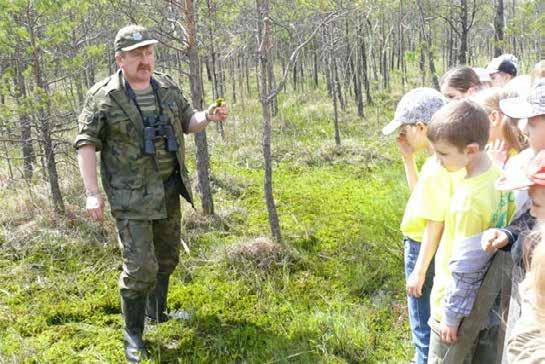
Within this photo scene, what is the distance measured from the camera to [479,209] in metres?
1.80

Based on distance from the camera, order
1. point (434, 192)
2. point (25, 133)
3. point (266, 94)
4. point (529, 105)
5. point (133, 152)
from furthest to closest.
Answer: point (25, 133) < point (266, 94) < point (133, 152) < point (434, 192) < point (529, 105)

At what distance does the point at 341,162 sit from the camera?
27.5 feet

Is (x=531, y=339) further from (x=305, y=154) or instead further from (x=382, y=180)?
(x=305, y=154)

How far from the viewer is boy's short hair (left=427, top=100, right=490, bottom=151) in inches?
73.3

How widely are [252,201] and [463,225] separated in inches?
178

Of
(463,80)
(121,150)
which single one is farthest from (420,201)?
(121,150)

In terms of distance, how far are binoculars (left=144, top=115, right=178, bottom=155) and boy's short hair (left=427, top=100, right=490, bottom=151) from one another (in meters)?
1.78

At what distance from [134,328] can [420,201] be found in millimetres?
1982

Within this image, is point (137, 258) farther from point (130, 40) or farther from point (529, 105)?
point (529, 105)

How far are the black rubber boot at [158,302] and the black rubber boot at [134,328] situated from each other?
31cm

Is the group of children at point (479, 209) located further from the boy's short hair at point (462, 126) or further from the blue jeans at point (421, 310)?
the blue jeans at point (421, 310)

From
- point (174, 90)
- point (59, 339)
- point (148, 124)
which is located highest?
point (174, 90)

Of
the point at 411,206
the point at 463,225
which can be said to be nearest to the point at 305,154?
the point at 411,206

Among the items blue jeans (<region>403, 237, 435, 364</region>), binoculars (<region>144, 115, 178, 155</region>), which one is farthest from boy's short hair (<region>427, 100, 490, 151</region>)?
binoculars (<region>144, 115, 178, 155</region>)
